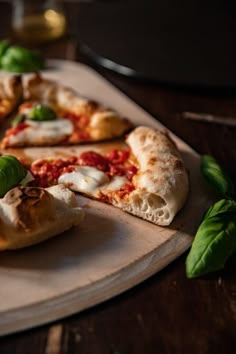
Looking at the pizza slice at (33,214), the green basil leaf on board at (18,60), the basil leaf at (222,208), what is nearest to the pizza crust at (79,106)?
the green basil leaf on board at (18,60)

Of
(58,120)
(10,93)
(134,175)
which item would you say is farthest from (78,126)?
(134,175)

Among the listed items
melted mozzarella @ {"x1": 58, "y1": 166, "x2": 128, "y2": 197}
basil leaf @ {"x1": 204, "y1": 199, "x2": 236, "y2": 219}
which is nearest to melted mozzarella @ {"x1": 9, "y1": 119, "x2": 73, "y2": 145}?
melted mozzarella @ {"x1": 58, "y1": 166, "x2": 128, "y2": 197}

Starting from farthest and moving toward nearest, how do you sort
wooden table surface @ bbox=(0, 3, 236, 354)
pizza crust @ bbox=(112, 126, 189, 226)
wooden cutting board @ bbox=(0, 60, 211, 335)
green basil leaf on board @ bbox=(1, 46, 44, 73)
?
green basil leaf on board @ bbox=(1, 46, 44, 73), pizza crust @ bbox=(112, 126, 189, 226), wooden cutting board @ bbox=(0, 60, 211, 335), wooden table surface @ bbox=(0, 3, 236, 354)

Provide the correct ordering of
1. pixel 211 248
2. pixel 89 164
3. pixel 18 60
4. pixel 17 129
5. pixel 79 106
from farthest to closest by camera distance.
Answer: pixel 18 60 → pixel 79 106 → pixel 17 129 → pixel 89 164 → pixel 211 248

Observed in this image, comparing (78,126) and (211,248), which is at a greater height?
(211,248)

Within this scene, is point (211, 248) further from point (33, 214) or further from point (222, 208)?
point (33, 214)

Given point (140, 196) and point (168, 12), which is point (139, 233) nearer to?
point (140, 196)

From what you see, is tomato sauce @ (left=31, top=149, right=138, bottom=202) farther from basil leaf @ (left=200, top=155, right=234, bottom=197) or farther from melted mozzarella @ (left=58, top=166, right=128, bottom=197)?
basil leaf @ (left=200, top=155, right=234, bottom=197)
